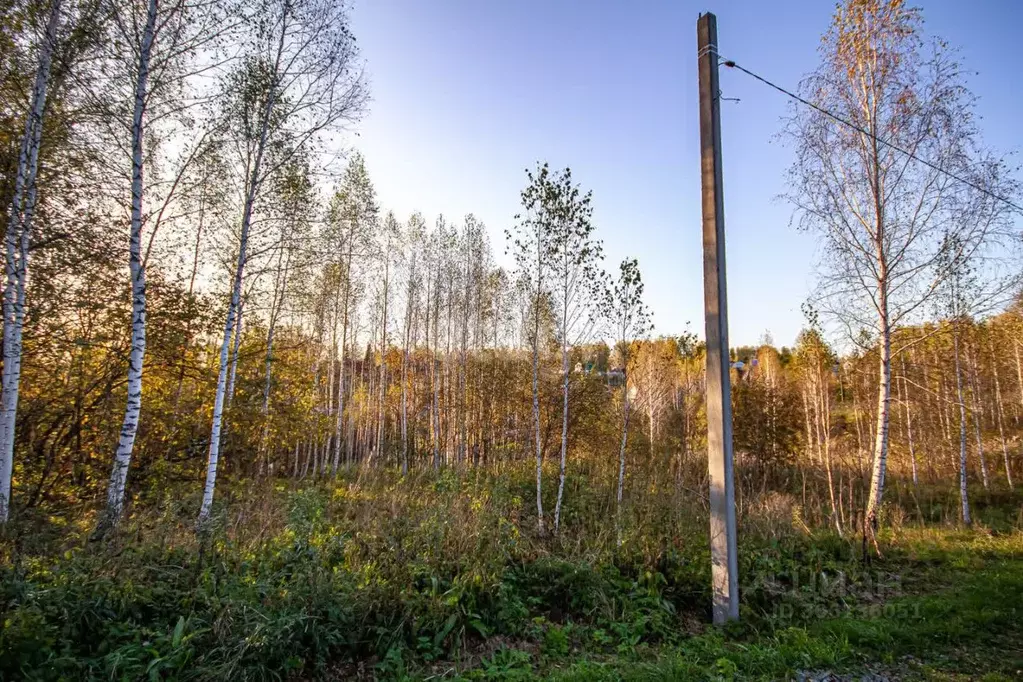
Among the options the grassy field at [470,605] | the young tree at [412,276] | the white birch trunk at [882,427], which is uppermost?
the young tree at [412,276]

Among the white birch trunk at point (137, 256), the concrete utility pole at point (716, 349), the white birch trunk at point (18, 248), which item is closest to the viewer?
the concrete utility pole at point (716, 349)

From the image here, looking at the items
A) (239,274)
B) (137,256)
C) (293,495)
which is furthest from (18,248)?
(293,495)

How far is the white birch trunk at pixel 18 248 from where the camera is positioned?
5.19 metres

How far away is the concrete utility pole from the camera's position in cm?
455

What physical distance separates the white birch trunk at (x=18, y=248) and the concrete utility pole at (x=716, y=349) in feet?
25.2

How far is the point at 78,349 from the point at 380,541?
18.4ft

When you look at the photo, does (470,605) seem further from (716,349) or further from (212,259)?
(212,259)

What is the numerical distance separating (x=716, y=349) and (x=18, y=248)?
8.49 meters

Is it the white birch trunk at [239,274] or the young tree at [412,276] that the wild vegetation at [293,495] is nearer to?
the white birch trunk at [239,274]

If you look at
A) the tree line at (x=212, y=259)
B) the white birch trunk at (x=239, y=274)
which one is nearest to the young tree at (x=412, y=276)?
the tree line at (x=212, y=259)

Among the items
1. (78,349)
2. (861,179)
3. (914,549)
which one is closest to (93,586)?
(78,349)

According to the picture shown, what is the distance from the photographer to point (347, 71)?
8.38m

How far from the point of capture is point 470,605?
452 centimetres

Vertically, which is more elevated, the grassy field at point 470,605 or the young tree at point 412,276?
the young tree at point 412,276
